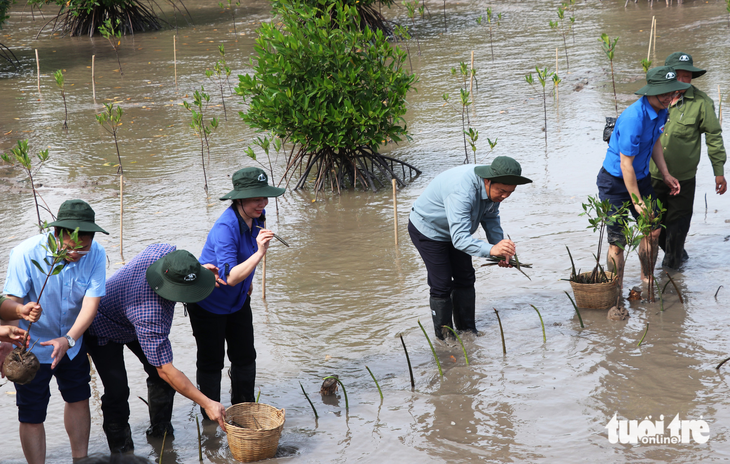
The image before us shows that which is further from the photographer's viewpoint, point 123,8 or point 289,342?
point 123,8

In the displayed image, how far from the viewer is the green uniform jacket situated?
553 centimetres

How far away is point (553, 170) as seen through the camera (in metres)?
8.62

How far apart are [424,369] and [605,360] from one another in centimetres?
124

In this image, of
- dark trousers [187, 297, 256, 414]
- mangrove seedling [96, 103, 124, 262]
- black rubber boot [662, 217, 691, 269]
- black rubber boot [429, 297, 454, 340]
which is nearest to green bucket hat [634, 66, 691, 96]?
black rubber boot [662, 217, 691, 269]

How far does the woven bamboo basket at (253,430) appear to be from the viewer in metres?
3.79

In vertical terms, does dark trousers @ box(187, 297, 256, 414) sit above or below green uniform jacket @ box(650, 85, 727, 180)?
below

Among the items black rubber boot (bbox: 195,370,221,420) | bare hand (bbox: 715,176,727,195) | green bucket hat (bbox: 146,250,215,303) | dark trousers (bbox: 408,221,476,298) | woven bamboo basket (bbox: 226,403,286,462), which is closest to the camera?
green bucket hat (bbox: 146,250,215,303)

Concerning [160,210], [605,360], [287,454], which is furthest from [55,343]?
[160,210]

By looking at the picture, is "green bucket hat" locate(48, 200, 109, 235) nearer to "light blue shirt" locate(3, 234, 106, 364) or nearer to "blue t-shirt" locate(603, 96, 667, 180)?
"light blue shirt" locate(3, 234, 106, 364)

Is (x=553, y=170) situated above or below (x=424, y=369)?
above

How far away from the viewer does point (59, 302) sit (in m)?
3.64

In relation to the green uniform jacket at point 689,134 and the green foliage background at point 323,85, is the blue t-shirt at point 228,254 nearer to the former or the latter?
the green uniform jacket at point 689,134

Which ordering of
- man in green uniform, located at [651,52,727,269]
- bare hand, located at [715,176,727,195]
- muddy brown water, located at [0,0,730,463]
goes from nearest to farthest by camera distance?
muddy brown water, located at [0,0,730,463], man in green uniform, located at [651,52,727,269], bare hand, located at [715,176,727,195]

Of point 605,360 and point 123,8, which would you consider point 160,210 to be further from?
point 123,8
